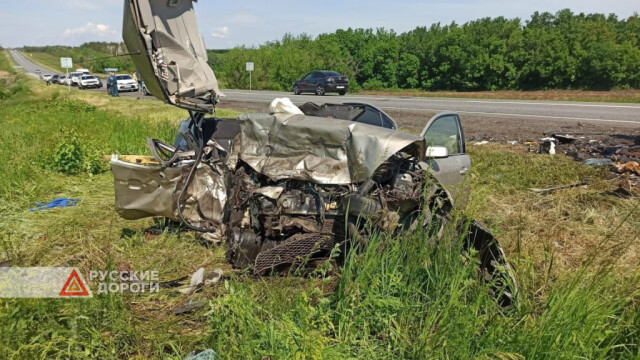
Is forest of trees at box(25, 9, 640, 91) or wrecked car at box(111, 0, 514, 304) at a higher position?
forest of trees at box(25, 9, 640, 91)

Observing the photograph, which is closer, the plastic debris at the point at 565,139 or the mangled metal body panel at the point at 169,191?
the mangled metal body panel at the point at 169,191

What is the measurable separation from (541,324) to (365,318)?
42.0 inches

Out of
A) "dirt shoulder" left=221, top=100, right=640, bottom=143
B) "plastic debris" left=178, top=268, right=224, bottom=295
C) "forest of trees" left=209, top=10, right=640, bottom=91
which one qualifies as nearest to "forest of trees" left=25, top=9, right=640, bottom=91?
"forest of trees" left=209, top=10, right=640, bottom=91

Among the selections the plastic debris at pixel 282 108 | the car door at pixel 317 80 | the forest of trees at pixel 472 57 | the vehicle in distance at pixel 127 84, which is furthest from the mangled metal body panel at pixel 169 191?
the vehicle in distance at pixel 127 84

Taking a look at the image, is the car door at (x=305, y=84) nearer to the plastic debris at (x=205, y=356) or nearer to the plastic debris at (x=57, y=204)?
the plastic debris at (x=57, y=204)

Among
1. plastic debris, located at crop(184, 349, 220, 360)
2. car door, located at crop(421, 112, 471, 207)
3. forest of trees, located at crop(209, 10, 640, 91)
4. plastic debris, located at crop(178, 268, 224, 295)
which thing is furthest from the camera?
forest of trees, located at crop(209, 10, 640, 91)

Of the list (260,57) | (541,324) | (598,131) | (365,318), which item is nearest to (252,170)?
(365,318)

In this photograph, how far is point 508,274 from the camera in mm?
3055

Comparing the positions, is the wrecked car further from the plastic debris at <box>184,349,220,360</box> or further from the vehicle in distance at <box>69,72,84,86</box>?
the vehicle in distance at <box>69,72,84,86</box>

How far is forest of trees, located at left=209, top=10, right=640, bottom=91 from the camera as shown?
3064 centimetres

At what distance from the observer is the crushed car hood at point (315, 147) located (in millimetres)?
3629

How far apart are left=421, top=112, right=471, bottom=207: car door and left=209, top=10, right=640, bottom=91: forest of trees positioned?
99.7 ft

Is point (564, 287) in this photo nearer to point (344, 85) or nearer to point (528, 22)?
point (344, 85)

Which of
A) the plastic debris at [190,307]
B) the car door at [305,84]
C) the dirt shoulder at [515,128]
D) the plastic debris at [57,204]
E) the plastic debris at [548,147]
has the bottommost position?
the plastic debris at [190,307]
